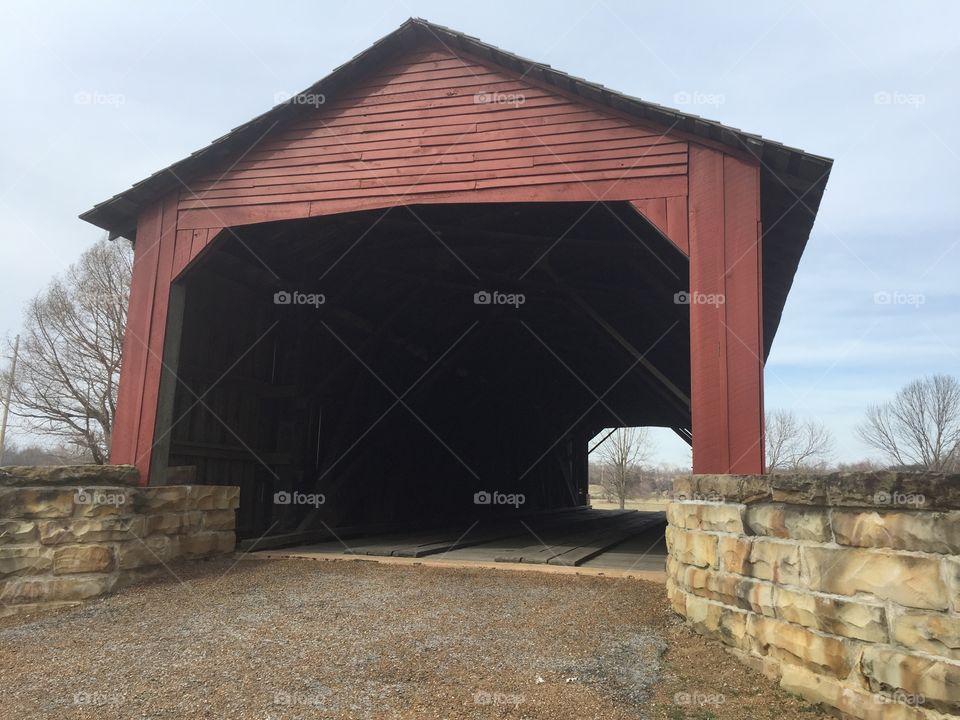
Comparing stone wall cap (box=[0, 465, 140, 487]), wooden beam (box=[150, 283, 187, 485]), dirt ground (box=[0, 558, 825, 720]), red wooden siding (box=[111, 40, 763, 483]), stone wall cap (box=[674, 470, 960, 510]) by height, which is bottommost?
dirt ground (box=[0, 558, 825, 720])

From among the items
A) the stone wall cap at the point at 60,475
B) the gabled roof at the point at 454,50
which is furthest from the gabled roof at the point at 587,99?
the stone wall cap at the point at 60,475

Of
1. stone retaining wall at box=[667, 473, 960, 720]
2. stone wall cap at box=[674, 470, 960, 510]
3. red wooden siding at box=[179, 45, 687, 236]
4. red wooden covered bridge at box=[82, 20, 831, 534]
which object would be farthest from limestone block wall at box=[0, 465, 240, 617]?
stone wall cap at box=[674, 470, 960, 510]

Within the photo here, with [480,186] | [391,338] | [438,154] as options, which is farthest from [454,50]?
[391,338]

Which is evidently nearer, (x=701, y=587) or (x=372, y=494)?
(x=701, y=587)

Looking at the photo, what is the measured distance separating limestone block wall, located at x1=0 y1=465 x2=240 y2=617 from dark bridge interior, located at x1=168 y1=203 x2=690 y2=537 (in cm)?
155

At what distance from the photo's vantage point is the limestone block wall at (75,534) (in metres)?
6.56

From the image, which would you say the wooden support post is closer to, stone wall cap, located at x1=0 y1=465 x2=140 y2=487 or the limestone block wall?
the limestone block wall

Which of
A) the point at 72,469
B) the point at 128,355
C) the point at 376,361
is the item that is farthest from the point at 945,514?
the point at 376,361

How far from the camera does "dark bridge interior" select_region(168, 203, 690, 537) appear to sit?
9.72 metres

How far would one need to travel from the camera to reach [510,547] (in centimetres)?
1049

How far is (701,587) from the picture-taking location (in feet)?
17.1

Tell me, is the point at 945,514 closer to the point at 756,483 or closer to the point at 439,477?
the point at 756,483

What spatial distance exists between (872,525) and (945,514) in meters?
0.39

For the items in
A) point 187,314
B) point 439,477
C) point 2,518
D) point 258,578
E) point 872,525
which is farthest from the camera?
point 439,477
